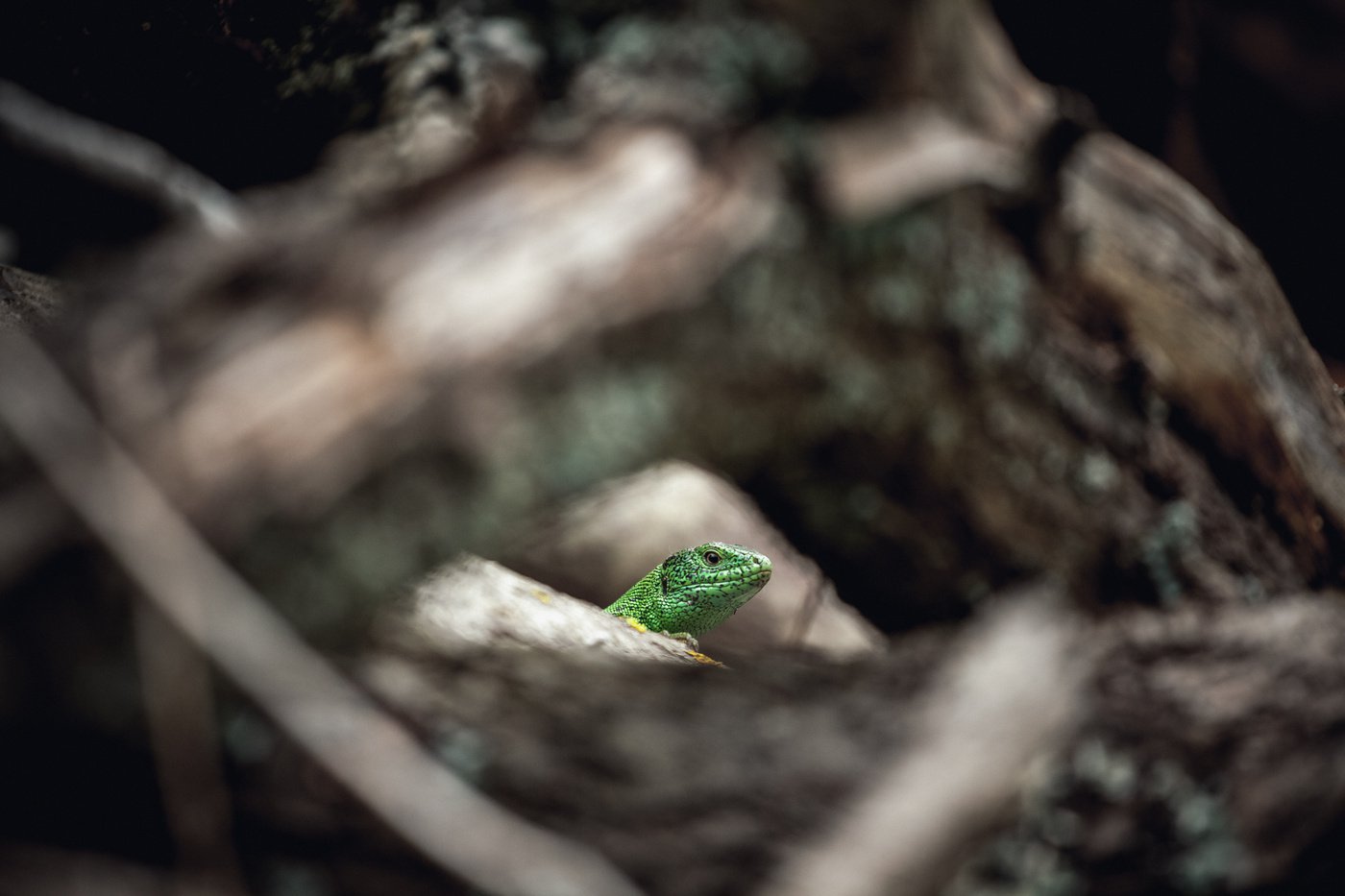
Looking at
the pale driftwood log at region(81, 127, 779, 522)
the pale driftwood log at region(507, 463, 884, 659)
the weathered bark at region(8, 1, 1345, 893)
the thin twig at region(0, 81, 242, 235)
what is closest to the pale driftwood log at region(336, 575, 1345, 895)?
the weathered bark at region(8, 1, 1345, 893)

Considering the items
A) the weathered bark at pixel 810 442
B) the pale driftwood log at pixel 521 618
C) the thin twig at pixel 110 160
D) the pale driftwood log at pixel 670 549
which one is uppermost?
the thin twig at pixel 110 160

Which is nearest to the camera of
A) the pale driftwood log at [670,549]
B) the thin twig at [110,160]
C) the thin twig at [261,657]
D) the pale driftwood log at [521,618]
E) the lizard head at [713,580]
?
the thin twig at [261,657]

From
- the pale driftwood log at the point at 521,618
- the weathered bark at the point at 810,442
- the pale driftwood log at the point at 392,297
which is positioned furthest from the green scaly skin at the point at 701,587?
the pale driftwood log at the point at 392,297

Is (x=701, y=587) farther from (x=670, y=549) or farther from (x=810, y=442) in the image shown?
(x=810, y=442)

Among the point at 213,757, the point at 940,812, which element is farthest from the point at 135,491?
the point at 940,812

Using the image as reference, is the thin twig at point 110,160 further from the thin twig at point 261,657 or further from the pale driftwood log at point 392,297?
the thin twig at point 261,657

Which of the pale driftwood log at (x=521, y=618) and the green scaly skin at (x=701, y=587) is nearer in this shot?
the pale driftwood log at (x=521, y=618)
